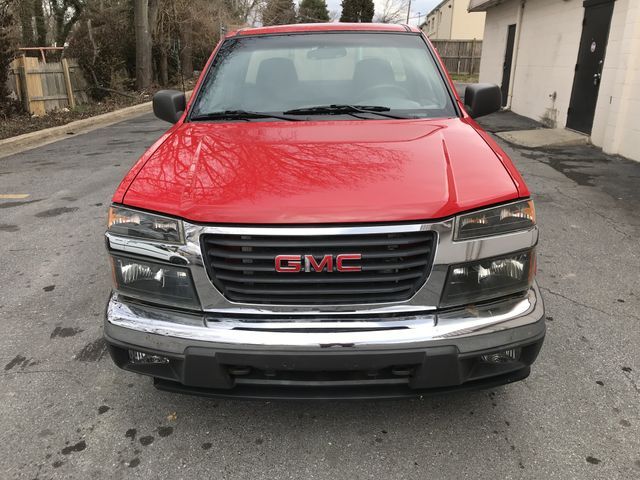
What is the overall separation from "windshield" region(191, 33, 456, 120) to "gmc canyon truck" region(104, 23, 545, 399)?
37.4 inches

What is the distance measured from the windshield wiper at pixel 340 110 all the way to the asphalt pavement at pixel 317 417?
168cm

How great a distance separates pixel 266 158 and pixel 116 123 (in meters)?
13.0

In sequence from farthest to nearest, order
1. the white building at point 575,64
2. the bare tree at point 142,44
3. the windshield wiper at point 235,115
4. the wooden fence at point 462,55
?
the wooden fence at point 462,55
the bare tree at point 142,44
the white building at point 575,64
the windshield wiper at point 235,115

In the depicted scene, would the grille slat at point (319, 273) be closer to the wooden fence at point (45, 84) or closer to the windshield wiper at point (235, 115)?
the windshield wiper at point (235, 115)

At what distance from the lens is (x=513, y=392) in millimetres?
2715

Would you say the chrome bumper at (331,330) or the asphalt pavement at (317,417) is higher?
the chrome bumper at (331,330)

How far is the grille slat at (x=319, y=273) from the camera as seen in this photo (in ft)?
6.70

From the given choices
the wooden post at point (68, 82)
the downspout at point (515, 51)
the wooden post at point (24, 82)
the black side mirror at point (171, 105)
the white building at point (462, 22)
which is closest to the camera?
the black side mirror at point (171, 105)

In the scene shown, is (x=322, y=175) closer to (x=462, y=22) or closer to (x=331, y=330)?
(x=331, y=330)

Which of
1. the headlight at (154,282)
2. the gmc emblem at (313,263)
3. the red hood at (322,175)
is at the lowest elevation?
the headlight at (154,282)

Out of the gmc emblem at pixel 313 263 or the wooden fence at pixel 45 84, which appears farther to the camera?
the wooden fence at pixel 45 84

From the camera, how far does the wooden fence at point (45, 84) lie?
13117mm

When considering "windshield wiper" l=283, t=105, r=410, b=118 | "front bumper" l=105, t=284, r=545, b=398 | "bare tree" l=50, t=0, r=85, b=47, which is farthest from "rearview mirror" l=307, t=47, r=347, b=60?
"bare tree" l=50, t=0, r=85, b=47

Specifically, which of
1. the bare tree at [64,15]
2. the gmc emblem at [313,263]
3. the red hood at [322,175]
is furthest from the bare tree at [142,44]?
the gmc emblem at [313,263]
